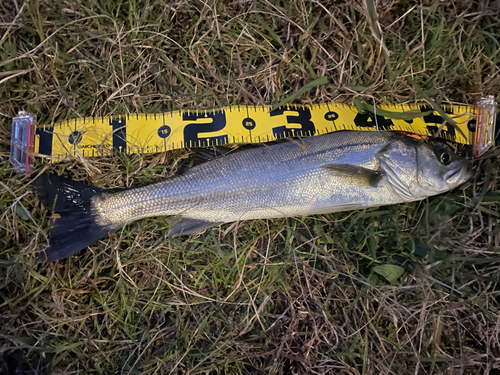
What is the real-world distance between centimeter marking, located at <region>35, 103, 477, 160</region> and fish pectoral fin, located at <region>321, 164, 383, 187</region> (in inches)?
13.2

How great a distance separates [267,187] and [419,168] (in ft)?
3.70

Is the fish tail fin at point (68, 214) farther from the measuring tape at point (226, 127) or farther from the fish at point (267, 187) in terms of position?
the measuring tape at point (226, 127)

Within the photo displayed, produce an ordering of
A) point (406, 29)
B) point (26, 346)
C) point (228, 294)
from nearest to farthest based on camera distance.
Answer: point (26, 346) → point (228, 294) → point (406, 29)

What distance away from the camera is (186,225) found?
2332mm

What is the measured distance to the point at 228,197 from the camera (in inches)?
89.5

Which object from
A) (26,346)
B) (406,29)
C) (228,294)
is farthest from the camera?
(406,29)

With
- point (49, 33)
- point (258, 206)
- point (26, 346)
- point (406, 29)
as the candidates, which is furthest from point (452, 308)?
point (49, 33)

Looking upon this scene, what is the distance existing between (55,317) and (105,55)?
2.04m

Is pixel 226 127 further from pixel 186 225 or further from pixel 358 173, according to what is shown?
pixel 358 173

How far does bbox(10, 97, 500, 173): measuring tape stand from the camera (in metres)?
2.40

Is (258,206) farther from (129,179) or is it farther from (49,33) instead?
(49,33)

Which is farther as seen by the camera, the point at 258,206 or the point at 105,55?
the point at 105,55

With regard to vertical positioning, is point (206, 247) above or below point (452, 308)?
above

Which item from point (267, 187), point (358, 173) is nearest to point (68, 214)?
point (267, 187)
